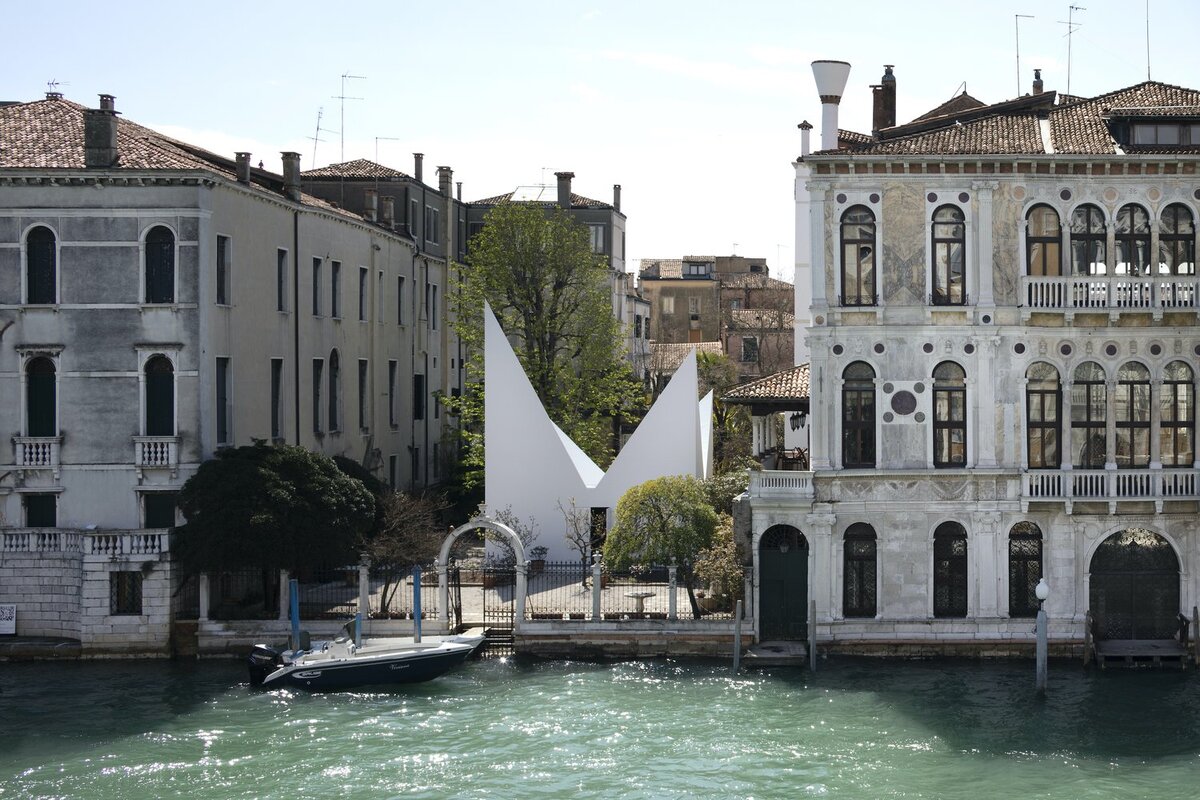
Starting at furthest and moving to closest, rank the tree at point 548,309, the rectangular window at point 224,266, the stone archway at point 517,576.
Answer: the tree at point 548,309, the rectangular window at point 224,266, the stone archway at point 517,576

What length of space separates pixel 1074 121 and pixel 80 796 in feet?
68.0

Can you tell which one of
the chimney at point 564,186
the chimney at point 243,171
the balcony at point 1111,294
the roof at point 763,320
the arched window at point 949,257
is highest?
the chimney at point 564,186

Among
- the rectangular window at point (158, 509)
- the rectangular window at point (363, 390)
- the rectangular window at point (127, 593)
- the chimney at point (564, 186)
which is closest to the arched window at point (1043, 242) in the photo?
the rectangular window at point (158, 509)

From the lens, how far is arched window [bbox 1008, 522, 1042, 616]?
1080 inches

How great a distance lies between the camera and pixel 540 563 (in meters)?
33.8

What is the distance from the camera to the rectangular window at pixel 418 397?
148 ft

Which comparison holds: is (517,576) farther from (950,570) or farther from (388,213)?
(388,213)

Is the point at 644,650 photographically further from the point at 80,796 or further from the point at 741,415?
the point at 741,415

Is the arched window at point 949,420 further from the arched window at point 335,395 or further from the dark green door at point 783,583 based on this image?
the arched window at point 335,395

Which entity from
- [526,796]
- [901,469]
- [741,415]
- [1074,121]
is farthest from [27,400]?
[741,415]

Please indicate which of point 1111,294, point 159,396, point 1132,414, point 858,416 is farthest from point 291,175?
point 1132,414

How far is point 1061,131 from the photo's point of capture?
2798 cm

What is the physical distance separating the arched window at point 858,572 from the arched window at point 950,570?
1.15 meters

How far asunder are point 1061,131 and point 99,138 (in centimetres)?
1824
